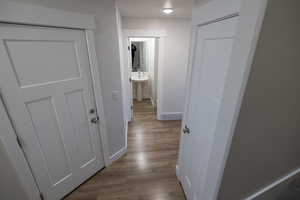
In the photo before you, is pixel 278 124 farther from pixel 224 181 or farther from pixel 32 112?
pixel 32 112

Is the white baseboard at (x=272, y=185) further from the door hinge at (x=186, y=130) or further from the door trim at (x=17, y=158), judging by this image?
the door trim at (x=17, y=158)

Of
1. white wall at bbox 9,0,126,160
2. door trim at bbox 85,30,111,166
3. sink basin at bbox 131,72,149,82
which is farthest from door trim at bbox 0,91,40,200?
sink basin at bbox 131,72,149,82

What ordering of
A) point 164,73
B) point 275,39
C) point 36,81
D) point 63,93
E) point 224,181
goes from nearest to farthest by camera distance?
point 275,39 < point 224,181 < point 36,81 < point 63,93 < point 164,73

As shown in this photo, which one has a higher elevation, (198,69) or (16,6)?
(16,6)

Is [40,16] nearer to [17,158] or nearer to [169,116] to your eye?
[17,158]

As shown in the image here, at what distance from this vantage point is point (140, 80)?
4.54m

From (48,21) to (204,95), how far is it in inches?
59.6

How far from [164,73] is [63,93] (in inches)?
88.0

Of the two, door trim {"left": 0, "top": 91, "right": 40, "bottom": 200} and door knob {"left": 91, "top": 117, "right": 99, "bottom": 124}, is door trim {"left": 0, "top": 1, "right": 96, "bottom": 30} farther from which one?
door knob {"left": 91, "top": 117, "right": 99, "bottom": 124}

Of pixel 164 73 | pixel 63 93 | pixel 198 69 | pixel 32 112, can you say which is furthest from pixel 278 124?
pixel 164 73

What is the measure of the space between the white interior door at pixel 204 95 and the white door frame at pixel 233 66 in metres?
0.08

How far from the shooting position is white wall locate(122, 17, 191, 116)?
2.85 m

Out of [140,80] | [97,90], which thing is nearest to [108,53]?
[97,90]

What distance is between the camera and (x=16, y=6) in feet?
3.36
